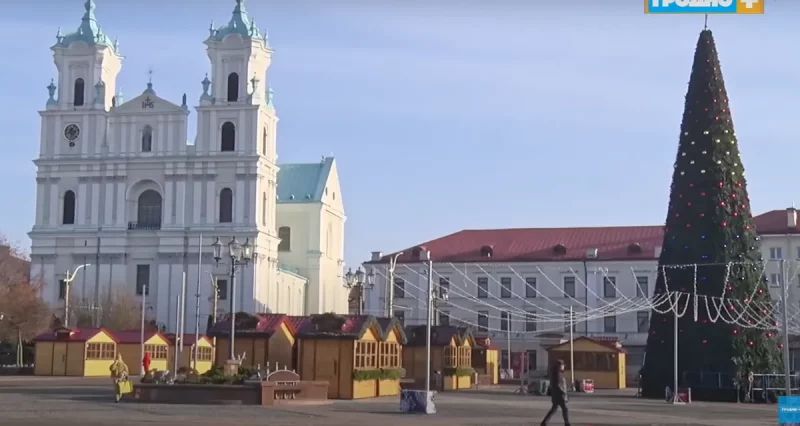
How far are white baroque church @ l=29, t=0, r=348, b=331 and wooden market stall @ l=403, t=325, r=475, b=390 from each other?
148 feet

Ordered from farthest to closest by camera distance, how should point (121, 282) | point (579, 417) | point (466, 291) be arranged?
point (121, 282)
point (466, 291)
point (579, 417)

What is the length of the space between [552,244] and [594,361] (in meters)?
32.6

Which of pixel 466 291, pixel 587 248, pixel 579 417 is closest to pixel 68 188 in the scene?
pixel 466 291

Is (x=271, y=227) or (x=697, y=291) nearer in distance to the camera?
(x=697, y=291)

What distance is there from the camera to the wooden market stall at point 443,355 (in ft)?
159

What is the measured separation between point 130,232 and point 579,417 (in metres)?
76.0

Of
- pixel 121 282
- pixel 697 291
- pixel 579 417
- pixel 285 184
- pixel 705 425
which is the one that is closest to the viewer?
pixel 705 425

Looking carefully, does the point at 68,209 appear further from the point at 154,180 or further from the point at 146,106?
the point at 146,106

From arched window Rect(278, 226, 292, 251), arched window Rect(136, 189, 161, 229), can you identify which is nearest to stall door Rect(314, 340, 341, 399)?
arched window Rect(136, 189, 161, 229)

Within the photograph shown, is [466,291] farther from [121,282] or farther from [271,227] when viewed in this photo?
[121,282]

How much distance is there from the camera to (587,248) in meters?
87.7

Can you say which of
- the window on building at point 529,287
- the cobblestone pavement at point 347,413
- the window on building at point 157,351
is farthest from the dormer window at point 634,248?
the cobblestone pavement at point 347,413

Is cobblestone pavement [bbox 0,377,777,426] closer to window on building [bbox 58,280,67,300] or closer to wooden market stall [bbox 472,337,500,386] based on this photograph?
wooden market stall [bbox 472,337,500,386]

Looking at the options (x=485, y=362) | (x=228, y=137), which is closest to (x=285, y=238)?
(x=228, y=137)
